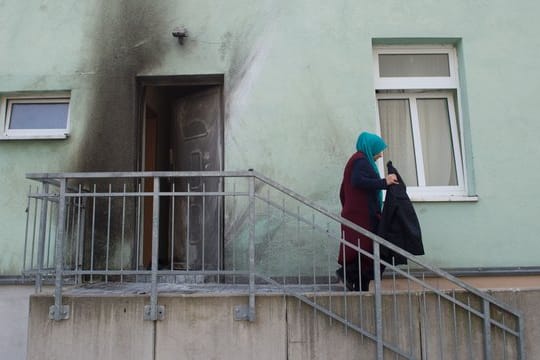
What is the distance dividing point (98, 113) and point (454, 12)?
380 centimetres

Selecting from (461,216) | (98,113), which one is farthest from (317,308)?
(98,113)

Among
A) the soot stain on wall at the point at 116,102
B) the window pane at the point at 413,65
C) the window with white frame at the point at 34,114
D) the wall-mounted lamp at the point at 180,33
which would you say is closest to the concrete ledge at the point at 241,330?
the soot stain on wall at the point at 116,102

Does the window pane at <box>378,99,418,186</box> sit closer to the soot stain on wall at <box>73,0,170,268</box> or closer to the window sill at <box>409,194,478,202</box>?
the window sill at <box>409,194,478,202</box>

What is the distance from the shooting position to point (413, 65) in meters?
5.39

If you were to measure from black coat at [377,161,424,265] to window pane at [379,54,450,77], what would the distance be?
72.1 inches

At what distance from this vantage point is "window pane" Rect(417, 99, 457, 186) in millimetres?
5223

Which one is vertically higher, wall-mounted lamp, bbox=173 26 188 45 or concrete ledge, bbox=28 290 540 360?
wall-mounted lamp, bbox=173 26 188 45

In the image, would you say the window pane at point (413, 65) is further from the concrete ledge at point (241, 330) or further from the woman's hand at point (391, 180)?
the concrete ledge at point (241, 330)

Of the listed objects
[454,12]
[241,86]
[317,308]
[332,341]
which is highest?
[454,12]

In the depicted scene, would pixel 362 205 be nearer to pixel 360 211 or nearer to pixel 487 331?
pixel 360 211

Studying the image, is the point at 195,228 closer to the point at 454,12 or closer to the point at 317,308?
the point at 317,308

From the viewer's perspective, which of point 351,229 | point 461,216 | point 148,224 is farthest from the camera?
point 148,224

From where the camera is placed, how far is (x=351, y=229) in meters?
4.09

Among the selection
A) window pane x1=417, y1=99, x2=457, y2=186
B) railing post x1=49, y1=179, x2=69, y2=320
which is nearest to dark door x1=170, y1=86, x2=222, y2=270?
railing post x1=49, y1=179, x2=69, y2=320
